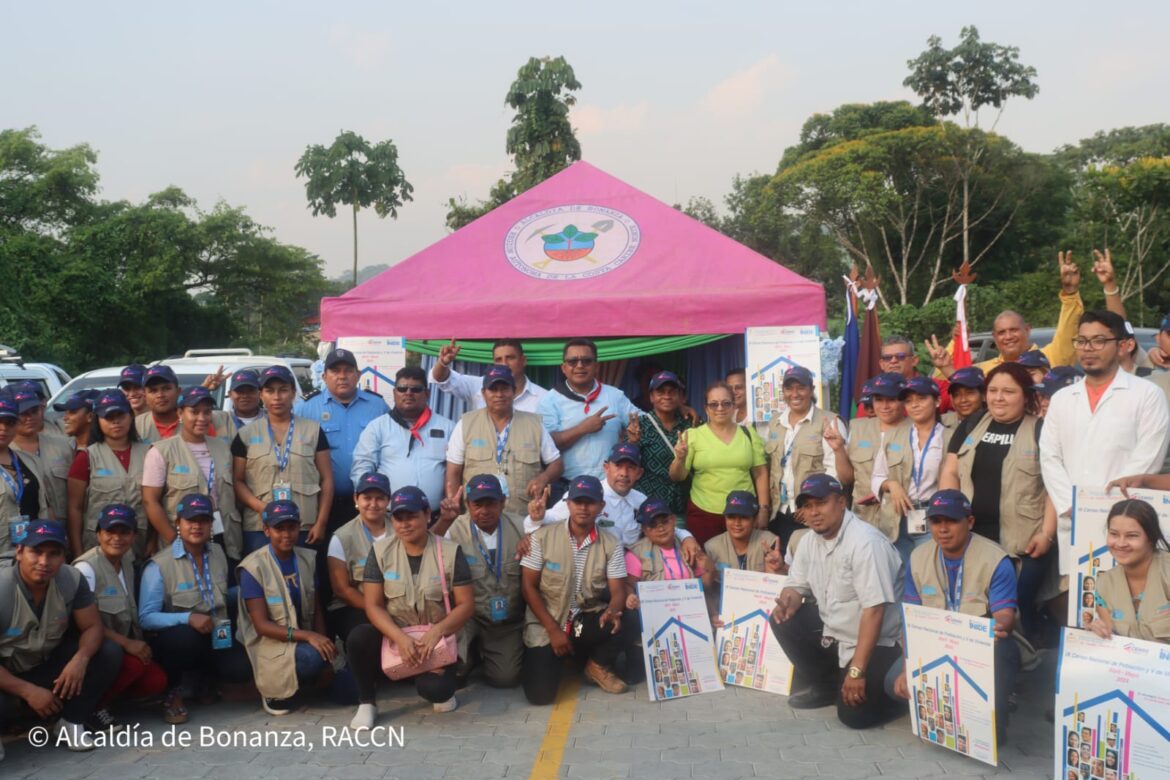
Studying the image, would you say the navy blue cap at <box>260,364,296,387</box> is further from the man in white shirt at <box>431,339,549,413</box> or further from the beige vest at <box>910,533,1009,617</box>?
the beige vest at <box>910,533,1009,617</box>

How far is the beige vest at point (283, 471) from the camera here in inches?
236

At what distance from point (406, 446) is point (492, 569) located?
39.6 inches

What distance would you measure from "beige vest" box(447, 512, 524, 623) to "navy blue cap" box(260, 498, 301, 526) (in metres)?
0.89

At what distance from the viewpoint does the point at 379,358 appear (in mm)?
7914

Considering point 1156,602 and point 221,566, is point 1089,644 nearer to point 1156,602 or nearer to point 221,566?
point 1156,602

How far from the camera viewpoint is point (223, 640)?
5.53m

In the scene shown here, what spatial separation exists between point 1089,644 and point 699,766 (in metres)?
1.76

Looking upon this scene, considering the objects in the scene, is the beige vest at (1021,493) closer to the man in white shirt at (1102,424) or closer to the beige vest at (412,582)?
the man in white shirt at (1102,424)

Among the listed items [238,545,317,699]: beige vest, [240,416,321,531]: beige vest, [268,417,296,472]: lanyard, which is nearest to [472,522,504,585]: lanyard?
[238,545,317,699]: beige vest

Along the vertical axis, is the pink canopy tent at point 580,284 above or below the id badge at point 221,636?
above

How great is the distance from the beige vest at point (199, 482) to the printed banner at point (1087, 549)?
14.9ft

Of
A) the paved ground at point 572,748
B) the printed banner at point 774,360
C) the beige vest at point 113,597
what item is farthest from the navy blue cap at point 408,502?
the printed banner at point 774,360

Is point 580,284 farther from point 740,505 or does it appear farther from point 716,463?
point 740,505

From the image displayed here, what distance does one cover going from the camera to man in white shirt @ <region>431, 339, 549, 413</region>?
685cm
